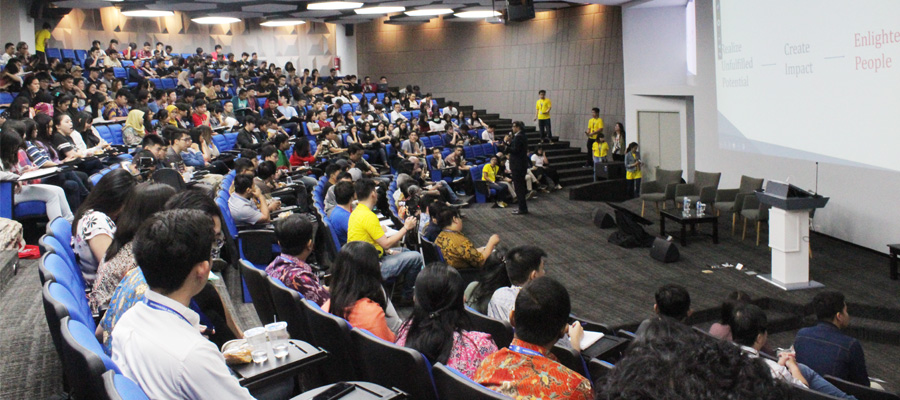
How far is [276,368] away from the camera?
258 cm

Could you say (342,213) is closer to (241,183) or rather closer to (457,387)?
(241,183)

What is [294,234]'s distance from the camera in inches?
148

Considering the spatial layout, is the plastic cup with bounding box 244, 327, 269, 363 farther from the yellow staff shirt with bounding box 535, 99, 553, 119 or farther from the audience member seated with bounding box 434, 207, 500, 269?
the yellow staff shirt with bounding box 535, 99, 553, 119

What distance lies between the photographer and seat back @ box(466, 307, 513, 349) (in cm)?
326

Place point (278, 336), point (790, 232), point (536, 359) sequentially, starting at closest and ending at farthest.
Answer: point (536, 359), point (278, 336), point (790, 232)

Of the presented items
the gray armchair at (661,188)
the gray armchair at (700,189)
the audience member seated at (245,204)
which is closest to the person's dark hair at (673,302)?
the audience member seated at (245,204)

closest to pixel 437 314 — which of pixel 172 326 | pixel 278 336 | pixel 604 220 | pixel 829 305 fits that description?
pixel 278 336

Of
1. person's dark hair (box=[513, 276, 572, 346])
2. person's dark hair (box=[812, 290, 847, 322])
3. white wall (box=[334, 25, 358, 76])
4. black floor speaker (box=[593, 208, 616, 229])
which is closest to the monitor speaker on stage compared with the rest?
black floor speaker (box=[593, 208, 616, 229])

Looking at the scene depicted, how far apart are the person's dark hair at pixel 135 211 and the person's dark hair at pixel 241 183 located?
276 cm

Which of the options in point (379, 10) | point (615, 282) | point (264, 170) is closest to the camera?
point (615, 282)

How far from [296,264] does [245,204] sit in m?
2.28

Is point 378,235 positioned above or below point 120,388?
below

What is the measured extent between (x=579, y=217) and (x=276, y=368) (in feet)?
26.8

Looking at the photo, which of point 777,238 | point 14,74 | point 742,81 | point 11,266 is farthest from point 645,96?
point 11,266
